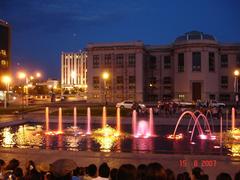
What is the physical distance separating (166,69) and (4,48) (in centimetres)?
6310

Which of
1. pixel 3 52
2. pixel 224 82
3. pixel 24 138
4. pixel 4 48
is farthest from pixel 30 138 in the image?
pixel 4 48

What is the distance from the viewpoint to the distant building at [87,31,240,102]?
248 ft

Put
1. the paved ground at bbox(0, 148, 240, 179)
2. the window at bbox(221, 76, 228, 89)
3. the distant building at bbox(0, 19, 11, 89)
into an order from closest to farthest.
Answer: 1. the paved ground at bbox(0, 148, 240, 179)
2. the window at bbox(221, 76, 228, 89)
3. the distant building at bbox(0, 19, 11, 89)

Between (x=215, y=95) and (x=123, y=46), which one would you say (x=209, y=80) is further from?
(x=123, y=46)

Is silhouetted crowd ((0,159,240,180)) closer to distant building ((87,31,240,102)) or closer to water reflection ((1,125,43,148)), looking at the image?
water reflection ((1,125,43,148))

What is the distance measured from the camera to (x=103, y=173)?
Answer: 29.1ft

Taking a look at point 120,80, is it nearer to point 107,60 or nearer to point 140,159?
point 107,60

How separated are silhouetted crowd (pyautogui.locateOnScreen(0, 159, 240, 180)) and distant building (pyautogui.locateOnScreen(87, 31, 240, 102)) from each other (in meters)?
67.9

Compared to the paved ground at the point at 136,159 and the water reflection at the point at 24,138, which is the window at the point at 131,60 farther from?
the paved ground at the point at 136,159

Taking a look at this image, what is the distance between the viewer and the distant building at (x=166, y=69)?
7562 cm

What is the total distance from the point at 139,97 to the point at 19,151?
63.0 m

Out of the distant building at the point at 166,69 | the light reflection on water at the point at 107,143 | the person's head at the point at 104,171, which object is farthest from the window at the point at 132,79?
the person's head at the point at 104,171
